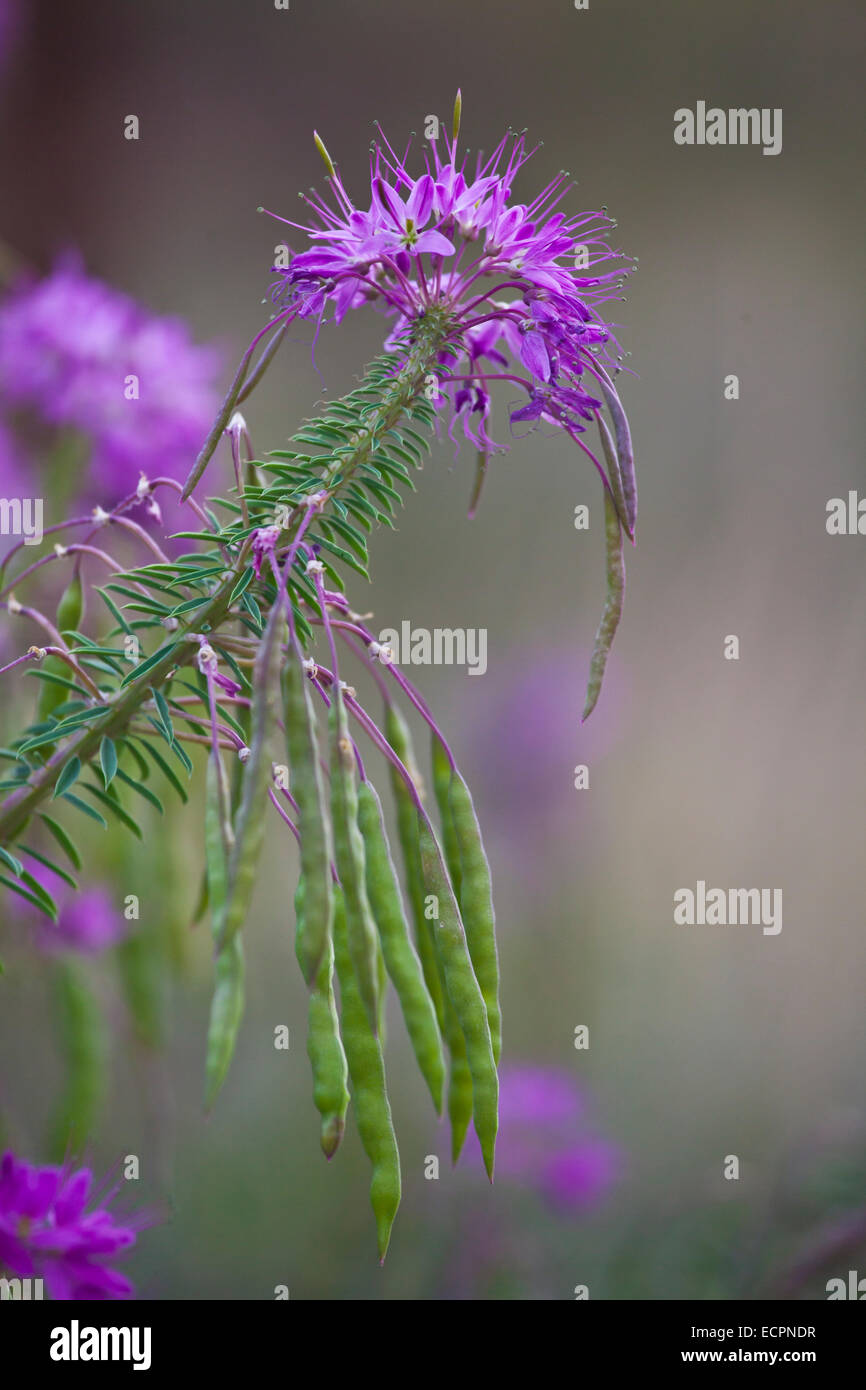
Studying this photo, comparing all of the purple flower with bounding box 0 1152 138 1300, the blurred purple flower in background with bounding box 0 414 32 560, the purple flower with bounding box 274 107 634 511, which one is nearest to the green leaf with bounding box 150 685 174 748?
the purple flower with bounding box 274 107 634 511

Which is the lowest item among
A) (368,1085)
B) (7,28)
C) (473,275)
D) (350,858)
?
(368,1085)

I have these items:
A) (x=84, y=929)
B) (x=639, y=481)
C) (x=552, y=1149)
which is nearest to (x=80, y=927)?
(x=84, y=929)

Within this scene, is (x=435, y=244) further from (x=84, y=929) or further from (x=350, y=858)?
(x=84, y=929)

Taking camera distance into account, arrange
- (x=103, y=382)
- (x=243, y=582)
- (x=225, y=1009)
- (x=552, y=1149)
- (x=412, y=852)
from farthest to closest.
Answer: (x=552, y=1149), (x=103, y=382), (x=412, y=852), (x=243, y=582), (x=225, y=1009)

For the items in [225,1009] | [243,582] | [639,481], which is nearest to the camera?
[225,1009]

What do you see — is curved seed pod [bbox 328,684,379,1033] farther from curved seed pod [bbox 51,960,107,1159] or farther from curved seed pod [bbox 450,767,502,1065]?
curved seed pod [bbox 51,960,107,1159]

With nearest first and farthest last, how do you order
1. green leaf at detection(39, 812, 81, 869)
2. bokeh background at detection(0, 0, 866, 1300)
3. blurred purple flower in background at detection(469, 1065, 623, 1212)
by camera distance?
green leaf at detection(39, 812, 81, 869)
blurred purple flower in background at detection(469, 1065, 623, 1212)
bokeh background at detection(0, 0, 866, 1300)

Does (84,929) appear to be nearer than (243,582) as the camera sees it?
No
